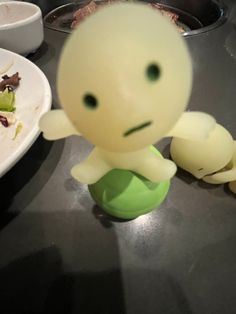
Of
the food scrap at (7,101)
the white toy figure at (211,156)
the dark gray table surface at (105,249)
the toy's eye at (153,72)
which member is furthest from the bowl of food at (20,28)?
the toy's eye at (153,72)

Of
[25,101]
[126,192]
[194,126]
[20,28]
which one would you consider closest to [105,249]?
[126,192]

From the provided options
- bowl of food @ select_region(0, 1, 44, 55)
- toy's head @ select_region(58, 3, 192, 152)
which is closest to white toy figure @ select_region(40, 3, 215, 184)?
toy's head @ select_region(58, 3, 192, 152)

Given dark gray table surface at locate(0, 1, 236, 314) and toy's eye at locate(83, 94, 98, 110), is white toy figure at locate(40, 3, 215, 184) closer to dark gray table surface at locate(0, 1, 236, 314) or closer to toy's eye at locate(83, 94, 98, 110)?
toy's eye at locate(83, 94, 98, 110)

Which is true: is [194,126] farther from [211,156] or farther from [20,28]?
[20,28]

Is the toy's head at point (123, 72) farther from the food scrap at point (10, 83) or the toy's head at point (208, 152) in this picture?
the food scrap at point (10, 83)

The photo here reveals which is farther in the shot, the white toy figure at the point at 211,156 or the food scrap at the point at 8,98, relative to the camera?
the food scrap at the point at 8,98

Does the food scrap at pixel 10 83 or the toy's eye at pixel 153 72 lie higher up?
the toy's eye at pixel 153 72

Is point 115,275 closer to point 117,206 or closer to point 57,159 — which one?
point 117,206
